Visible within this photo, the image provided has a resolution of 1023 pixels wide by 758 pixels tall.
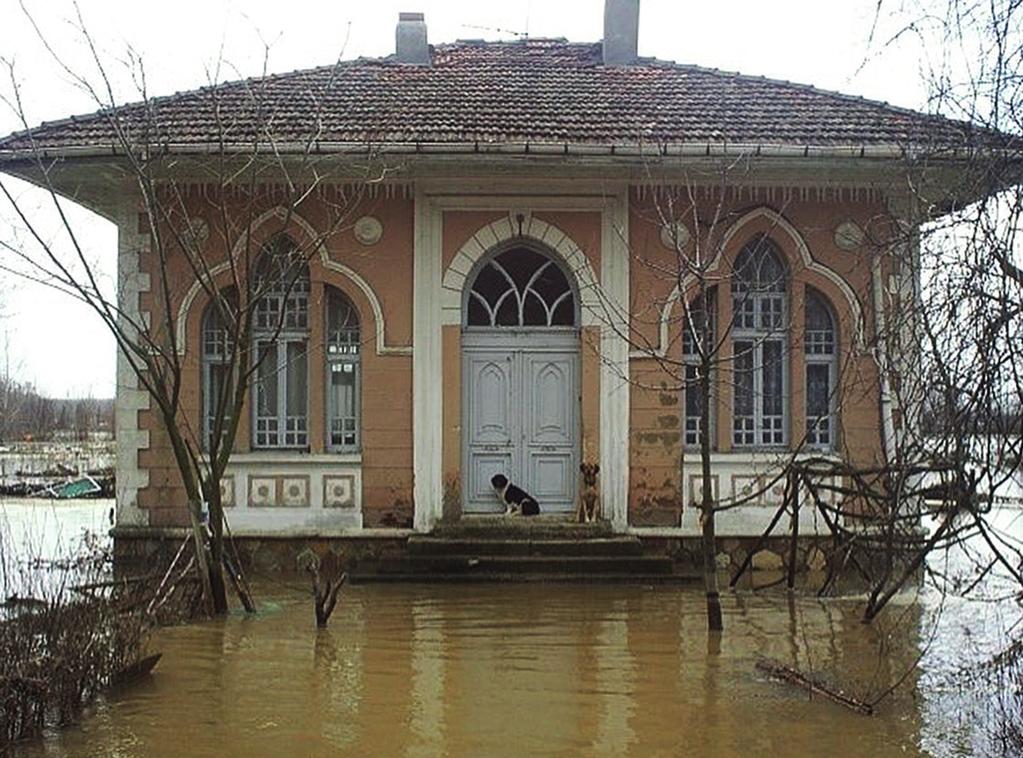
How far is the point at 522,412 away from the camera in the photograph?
14648 mm

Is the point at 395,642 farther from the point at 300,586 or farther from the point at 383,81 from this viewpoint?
the point at 383,81

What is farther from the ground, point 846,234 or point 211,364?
point 846,234

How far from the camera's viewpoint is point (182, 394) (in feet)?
47.5

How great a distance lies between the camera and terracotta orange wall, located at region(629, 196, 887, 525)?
14.3m

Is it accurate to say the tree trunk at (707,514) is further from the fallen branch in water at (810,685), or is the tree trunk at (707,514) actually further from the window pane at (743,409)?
the window pane at (743,409)

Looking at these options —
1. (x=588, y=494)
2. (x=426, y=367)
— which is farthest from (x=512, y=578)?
(x=426, y=367)

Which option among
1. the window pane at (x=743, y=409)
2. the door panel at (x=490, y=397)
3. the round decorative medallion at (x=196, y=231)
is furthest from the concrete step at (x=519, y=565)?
the round decorative medallion at (x=196, y=231)

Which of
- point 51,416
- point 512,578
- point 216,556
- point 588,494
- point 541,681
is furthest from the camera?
point 51,416

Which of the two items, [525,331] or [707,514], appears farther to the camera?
[525,331]

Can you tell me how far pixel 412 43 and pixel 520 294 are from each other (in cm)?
478

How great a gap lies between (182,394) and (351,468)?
86.8 inches

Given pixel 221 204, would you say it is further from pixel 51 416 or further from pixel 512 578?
pixel 51 416

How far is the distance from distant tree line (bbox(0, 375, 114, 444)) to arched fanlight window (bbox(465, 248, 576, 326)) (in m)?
28.1

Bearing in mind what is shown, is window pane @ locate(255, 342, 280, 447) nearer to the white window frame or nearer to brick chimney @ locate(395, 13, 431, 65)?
the white window frame
